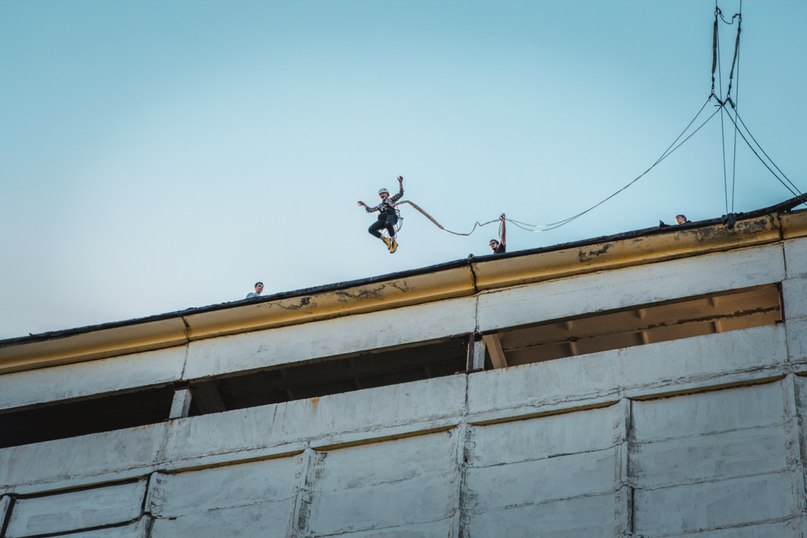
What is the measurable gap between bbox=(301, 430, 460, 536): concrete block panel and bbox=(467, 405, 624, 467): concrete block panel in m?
0.34

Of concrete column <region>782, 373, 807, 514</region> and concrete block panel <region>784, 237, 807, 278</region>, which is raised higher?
concrete block panel <region>784, 237, 807, 278</region>

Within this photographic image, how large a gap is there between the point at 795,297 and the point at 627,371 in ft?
6.77

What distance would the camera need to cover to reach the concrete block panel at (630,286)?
16531 millimetres

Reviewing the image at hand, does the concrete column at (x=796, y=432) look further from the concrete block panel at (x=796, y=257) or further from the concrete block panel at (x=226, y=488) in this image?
the concrete block panel at (x=226, y=488)

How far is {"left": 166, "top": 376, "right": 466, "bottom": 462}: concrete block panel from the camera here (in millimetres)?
16531

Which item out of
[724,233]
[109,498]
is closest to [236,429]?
[109,498]

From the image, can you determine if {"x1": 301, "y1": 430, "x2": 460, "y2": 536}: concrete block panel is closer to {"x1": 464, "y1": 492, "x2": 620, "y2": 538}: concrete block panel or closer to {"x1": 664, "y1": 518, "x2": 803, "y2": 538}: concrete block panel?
{"x1": 464, "y1": 492, "x2": 620, "y2": 538}: concrete block panel

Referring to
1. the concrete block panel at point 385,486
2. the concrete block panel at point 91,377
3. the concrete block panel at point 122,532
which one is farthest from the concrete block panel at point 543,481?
the concrete block panel at point 91,377

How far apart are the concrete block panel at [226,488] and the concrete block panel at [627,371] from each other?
2.32 m

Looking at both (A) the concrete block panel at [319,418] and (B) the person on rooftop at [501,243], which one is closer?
(A) the concrete block panel at [319,418]

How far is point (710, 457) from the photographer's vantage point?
14.7m

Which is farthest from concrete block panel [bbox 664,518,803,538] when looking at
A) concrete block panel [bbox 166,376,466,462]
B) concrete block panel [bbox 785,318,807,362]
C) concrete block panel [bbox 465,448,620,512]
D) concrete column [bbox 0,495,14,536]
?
concrete column [bbox 0,495,14,536]

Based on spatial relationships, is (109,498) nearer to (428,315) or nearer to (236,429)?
(236,429)

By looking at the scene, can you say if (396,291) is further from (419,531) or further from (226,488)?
(419,531)
